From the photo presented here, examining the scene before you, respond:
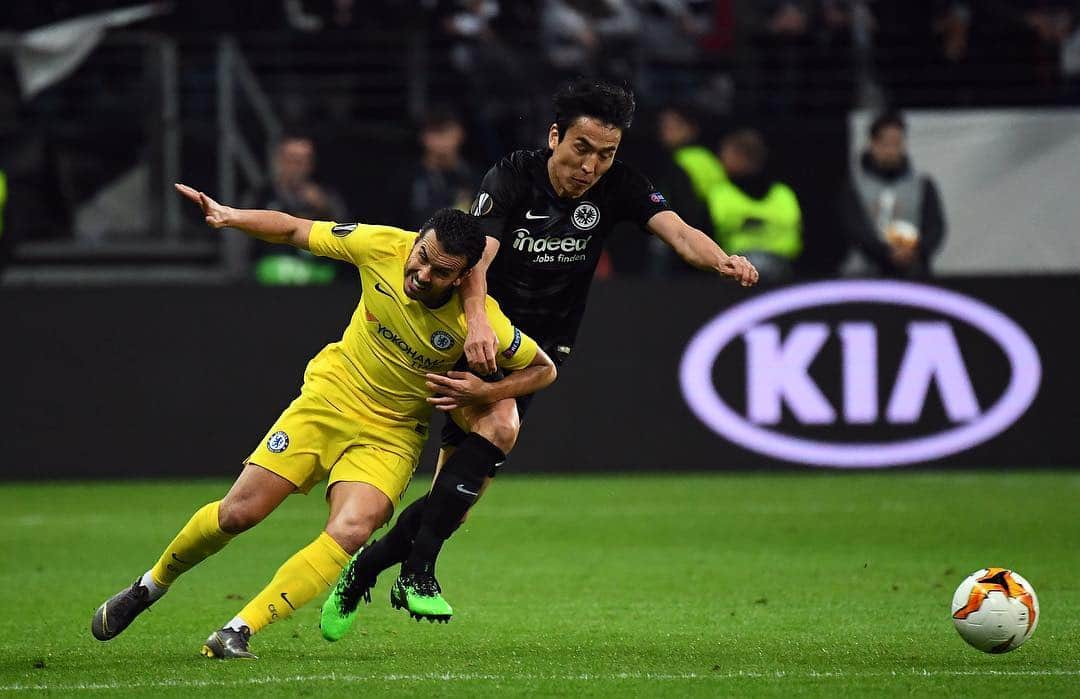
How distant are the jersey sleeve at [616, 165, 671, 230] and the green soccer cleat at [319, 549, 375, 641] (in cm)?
177

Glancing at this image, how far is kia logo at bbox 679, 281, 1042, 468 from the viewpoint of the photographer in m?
13.4

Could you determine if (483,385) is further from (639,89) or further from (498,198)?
(639,89)

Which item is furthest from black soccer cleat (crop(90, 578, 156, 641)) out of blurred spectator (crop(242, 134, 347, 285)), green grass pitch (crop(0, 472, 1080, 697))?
blurred spectator (crop(242, 134, 347, 285))

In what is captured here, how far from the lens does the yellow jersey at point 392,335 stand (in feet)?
22.3

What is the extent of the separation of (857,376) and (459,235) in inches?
296

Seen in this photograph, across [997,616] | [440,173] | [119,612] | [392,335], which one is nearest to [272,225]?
[392,335]

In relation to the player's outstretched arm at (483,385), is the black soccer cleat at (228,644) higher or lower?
lower

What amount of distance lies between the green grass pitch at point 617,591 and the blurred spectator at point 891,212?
1741 millimetres

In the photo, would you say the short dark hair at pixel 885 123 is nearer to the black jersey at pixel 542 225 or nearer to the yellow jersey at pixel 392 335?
the black jersey at pixel 542 225

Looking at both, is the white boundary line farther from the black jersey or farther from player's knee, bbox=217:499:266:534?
the black jersey

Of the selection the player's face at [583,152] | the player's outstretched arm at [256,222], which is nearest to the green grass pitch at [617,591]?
the player's outstretched arm at [256,222]

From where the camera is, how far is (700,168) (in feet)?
46.3

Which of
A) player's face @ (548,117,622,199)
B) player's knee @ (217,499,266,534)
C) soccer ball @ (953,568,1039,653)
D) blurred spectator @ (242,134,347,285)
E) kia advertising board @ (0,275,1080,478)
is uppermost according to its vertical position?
player's face @ (548,117,622,199)

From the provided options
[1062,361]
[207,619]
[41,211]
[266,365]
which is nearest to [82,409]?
[266,365]
